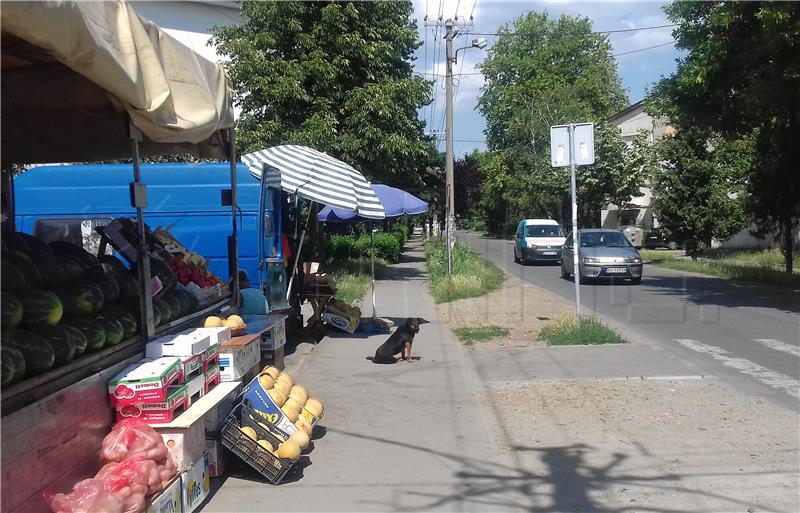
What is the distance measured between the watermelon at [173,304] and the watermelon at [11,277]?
171cm

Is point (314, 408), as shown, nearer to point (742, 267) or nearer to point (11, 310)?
point (11, 310)

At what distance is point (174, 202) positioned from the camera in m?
11.6

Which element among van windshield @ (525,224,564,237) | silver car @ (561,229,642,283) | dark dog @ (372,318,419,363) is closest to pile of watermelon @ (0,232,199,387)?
dark dog @ (372,318,419,363)

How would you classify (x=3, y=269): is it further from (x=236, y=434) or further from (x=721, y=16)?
(x=721, y=16)

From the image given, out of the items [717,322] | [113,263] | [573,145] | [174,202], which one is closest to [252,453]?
[113,263]

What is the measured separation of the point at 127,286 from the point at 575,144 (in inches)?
307

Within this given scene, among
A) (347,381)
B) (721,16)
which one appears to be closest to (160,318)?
(347,381)

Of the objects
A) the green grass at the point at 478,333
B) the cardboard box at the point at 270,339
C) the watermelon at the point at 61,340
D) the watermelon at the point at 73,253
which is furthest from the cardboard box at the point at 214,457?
the green grass at the point at 478,333

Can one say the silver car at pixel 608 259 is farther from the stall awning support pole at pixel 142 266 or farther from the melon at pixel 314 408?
the stall awning support pole at pixel 142 266

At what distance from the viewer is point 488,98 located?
207 ft

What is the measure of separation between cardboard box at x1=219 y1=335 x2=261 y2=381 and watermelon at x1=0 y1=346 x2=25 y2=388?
203 cm

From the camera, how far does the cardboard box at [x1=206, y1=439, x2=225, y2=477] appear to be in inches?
208

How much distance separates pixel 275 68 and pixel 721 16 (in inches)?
471

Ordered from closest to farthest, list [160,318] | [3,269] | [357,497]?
[3,269] < [357,497] < [160,318]
